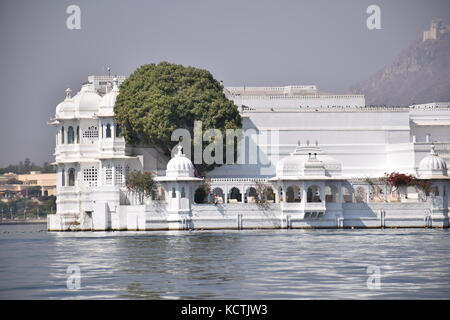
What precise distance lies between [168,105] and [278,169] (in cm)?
890

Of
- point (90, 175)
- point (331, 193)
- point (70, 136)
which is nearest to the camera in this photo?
point (331, 193)

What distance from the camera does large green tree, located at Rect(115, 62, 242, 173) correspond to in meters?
85.6

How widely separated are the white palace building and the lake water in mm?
7422

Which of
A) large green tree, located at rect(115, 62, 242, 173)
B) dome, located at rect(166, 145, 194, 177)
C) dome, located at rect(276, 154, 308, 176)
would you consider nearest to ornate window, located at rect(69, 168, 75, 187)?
large green tree, located at rect(115, 62, 242, 173)

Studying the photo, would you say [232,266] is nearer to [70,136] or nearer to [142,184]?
[142,184]

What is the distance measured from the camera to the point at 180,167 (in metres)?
81.3

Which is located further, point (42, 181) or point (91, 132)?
point (42, 181)

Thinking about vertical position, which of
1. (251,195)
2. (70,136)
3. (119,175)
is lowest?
(251,195)

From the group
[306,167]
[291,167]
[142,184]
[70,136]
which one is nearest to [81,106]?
[70,136]

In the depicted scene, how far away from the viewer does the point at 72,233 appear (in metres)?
82.2

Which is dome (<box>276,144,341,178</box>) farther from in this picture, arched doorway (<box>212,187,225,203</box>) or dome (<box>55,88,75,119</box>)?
dome (<box>55,88,75,119</box>)
